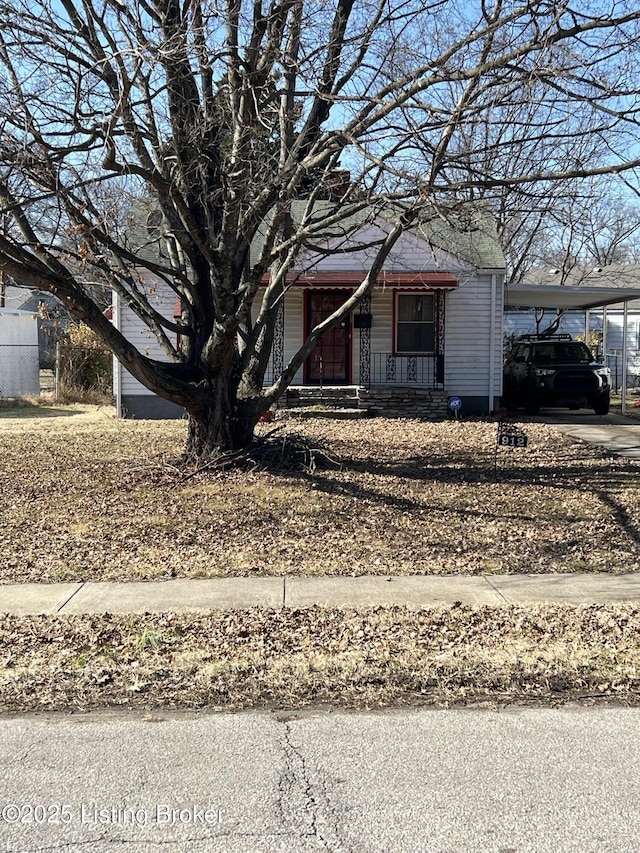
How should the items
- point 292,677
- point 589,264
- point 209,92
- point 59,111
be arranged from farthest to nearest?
1. point 589,264
2. point 209,92
3. point 59,111
4. point 292,677

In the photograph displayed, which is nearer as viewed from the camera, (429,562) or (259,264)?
(429,562)

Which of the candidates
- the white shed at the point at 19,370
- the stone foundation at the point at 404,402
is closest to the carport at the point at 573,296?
the stone foundation at the point at 404,402

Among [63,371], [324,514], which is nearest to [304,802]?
[324,514]

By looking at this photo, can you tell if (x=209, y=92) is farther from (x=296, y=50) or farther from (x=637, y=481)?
(x=637, y=481)

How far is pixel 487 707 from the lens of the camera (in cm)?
432

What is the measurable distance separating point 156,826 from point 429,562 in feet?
13.8

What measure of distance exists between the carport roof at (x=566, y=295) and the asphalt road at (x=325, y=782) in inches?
572

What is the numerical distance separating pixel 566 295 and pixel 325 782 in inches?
663

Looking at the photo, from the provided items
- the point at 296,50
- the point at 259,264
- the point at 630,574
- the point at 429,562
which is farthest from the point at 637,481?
the point at 296,50

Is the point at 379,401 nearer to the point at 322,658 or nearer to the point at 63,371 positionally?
the point at 63,371

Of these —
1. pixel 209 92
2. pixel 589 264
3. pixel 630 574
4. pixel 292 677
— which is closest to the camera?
pixel 292 677

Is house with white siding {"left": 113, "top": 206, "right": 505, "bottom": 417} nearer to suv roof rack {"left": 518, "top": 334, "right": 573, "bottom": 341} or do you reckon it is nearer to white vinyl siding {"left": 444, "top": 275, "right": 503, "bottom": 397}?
white vinyl siding {"left": 444, "top": 275, "right": 503, "bottom": 397}

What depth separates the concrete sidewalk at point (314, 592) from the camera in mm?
5926

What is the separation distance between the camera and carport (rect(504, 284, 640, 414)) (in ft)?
57.0
